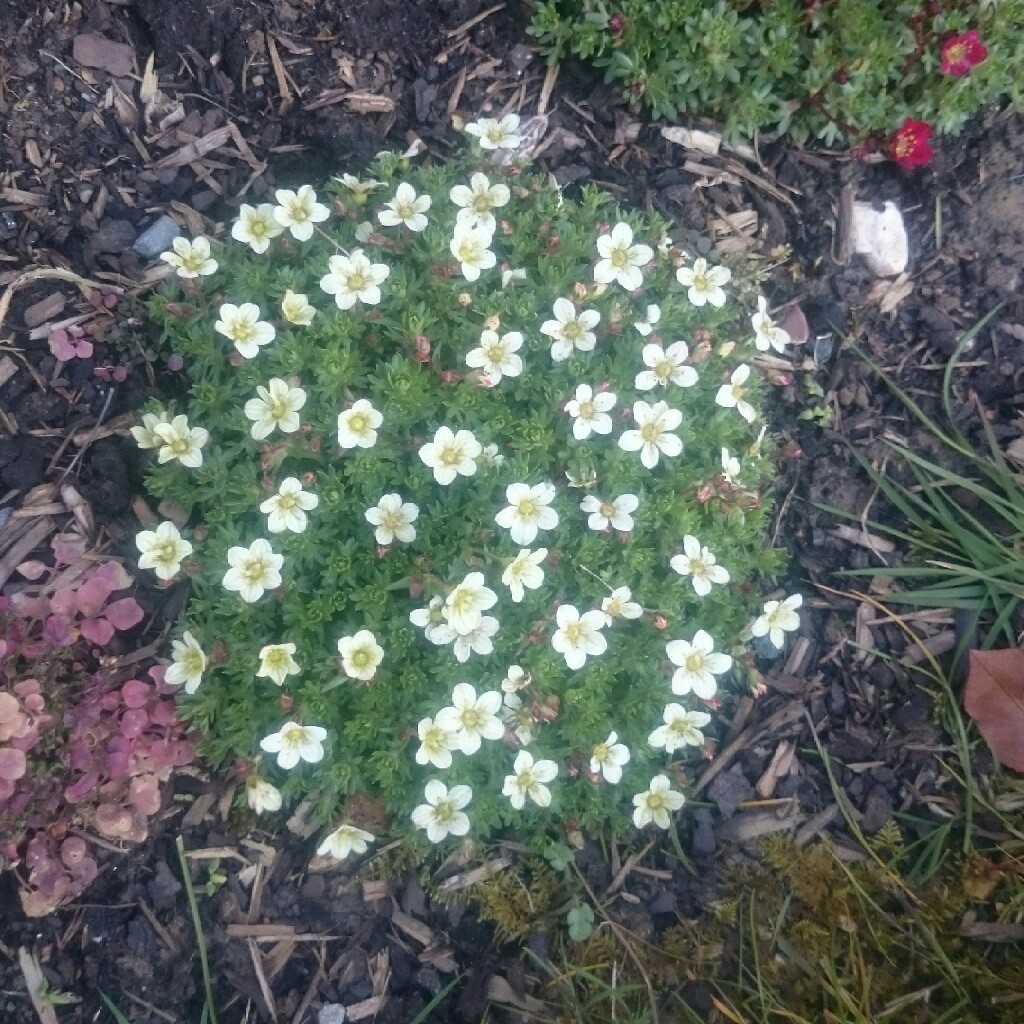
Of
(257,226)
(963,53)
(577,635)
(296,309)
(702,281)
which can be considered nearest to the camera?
(577,635)

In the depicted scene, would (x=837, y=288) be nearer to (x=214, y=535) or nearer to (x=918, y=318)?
(x=918, y=318)

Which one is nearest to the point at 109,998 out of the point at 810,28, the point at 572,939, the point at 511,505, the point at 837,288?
the point at 572,939

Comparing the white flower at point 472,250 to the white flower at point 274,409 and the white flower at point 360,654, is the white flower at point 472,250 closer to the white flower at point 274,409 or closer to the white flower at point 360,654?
the white flower at point 274,409

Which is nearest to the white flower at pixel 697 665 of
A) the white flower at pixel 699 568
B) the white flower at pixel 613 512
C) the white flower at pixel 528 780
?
the white flower at pixel 699 568

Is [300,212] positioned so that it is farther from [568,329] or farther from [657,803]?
[657,803]

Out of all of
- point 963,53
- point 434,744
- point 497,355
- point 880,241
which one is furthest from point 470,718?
point 963,53

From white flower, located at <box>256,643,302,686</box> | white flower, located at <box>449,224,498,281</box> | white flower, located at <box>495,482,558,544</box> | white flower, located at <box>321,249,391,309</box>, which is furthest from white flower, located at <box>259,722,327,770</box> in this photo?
white flower, located at <box>449,224,498,281</box>
